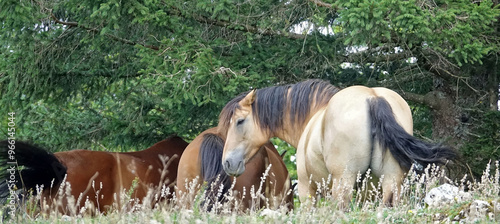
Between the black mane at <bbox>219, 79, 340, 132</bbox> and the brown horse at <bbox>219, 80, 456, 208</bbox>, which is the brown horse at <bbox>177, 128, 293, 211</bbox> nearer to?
the black mane at <bbox>219, 79, 340, 132</bbox>

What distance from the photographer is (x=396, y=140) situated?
587 cm

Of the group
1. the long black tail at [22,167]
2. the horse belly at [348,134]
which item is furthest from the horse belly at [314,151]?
the long black tail at [22,167]

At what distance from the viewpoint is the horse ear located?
7.41 m

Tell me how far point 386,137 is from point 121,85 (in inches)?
280

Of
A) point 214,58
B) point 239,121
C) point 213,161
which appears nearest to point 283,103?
point 239,121

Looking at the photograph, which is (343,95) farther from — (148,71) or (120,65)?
(120,65)

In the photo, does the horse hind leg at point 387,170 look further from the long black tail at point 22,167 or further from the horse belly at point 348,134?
the long black tail at point 22,167

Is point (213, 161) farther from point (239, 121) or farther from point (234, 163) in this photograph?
point (239, 121)

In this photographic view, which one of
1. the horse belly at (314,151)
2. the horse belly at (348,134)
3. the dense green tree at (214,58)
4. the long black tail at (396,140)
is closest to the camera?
the long black tail at (396,140)

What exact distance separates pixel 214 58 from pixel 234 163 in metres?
2.18

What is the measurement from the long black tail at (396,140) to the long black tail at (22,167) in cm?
357

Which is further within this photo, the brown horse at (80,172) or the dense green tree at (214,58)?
the dense green tree at (214,58)

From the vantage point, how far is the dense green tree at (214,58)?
28.1 feet

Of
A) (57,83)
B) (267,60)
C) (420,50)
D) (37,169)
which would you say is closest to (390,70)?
(420,50)
